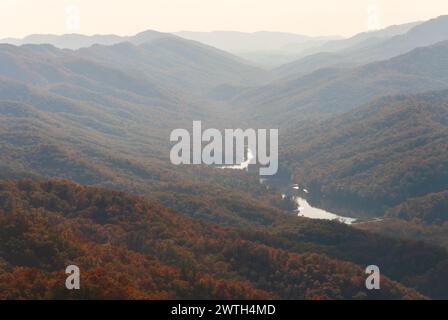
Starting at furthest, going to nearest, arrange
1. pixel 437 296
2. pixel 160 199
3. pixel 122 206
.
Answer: pixel 160 199
pixel 122 206
pixel 437 296

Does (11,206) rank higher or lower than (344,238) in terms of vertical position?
higher

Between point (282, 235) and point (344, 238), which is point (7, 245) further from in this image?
point (344, 238)
